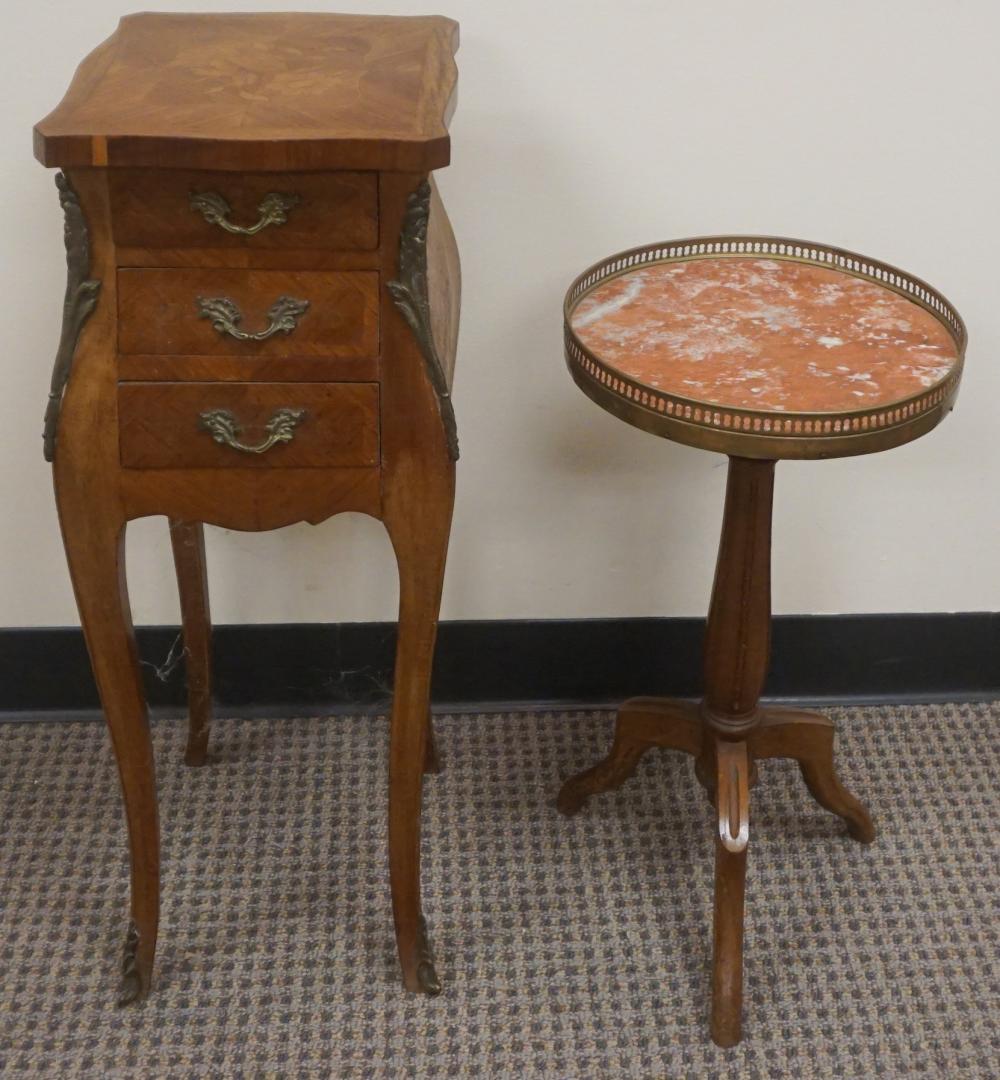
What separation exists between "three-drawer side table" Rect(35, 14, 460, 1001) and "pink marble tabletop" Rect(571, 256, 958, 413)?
24 cm

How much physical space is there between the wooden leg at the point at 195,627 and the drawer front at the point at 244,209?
660 millimetres

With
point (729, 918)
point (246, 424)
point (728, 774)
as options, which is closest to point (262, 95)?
point (246, 424)

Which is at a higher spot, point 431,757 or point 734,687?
point 734,687

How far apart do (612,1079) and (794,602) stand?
950 mm

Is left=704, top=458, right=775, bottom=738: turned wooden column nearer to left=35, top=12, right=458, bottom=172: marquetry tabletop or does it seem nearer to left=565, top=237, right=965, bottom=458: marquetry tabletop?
left=565, top=237, right=965, bottom=458: marquetry tabletop

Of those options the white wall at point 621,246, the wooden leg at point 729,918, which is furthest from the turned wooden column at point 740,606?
the white wall at point 621,246

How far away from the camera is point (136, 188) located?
145cm

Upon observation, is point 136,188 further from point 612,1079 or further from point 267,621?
point 612,1079

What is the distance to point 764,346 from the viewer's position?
1702 mm

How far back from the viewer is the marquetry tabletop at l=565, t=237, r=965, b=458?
1540 mm

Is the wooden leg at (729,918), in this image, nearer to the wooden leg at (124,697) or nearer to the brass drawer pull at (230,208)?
the wooden leg at (124,697)

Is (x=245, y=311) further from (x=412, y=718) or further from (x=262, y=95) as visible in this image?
(x=412, y=718)

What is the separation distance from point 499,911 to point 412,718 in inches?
17.0

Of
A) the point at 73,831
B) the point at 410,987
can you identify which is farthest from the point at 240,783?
the point at 410,987
